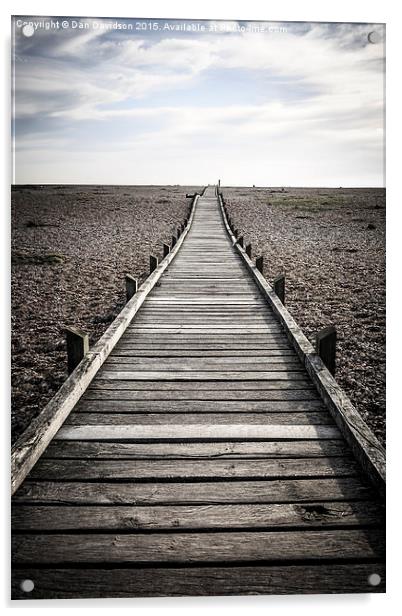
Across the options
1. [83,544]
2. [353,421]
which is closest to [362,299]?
[353,421]

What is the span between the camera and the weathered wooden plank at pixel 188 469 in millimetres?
Result: 2375

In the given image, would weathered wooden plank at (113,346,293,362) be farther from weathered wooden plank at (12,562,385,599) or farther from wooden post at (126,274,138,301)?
weathered wooden plank at (12,562,385,599)

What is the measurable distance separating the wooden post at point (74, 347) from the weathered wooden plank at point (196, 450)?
0.85 m

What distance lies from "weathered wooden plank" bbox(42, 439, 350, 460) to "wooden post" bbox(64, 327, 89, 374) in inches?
33.6

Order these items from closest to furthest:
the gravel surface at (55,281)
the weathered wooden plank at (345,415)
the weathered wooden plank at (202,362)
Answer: the weathered wooden plank at (345,415)
the weathered wooden plank at (202,362)
the gravel surface at (55,281)

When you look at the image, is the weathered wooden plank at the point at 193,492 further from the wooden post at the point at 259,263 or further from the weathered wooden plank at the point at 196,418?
the wooden post at the point at 259,263

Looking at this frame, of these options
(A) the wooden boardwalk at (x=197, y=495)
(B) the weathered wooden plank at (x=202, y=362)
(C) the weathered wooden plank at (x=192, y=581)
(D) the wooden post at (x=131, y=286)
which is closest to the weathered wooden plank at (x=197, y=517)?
(A) the wooden boardwalk at (x=197, y=495)

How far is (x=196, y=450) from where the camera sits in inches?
103

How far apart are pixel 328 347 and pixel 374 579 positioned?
171 cm

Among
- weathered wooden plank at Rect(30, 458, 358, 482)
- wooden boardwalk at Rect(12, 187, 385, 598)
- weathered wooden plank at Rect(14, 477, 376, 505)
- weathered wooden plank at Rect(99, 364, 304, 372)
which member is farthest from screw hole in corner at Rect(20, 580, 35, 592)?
weathered wooden plank at Rect(99, 364, 304, 372)

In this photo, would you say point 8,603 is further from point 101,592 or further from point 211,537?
point 211,537

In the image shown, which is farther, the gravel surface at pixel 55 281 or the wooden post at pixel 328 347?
the gravel surface at pixel 55 281

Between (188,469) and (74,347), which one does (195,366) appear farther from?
(188,469)

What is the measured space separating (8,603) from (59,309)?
5.47 metres
